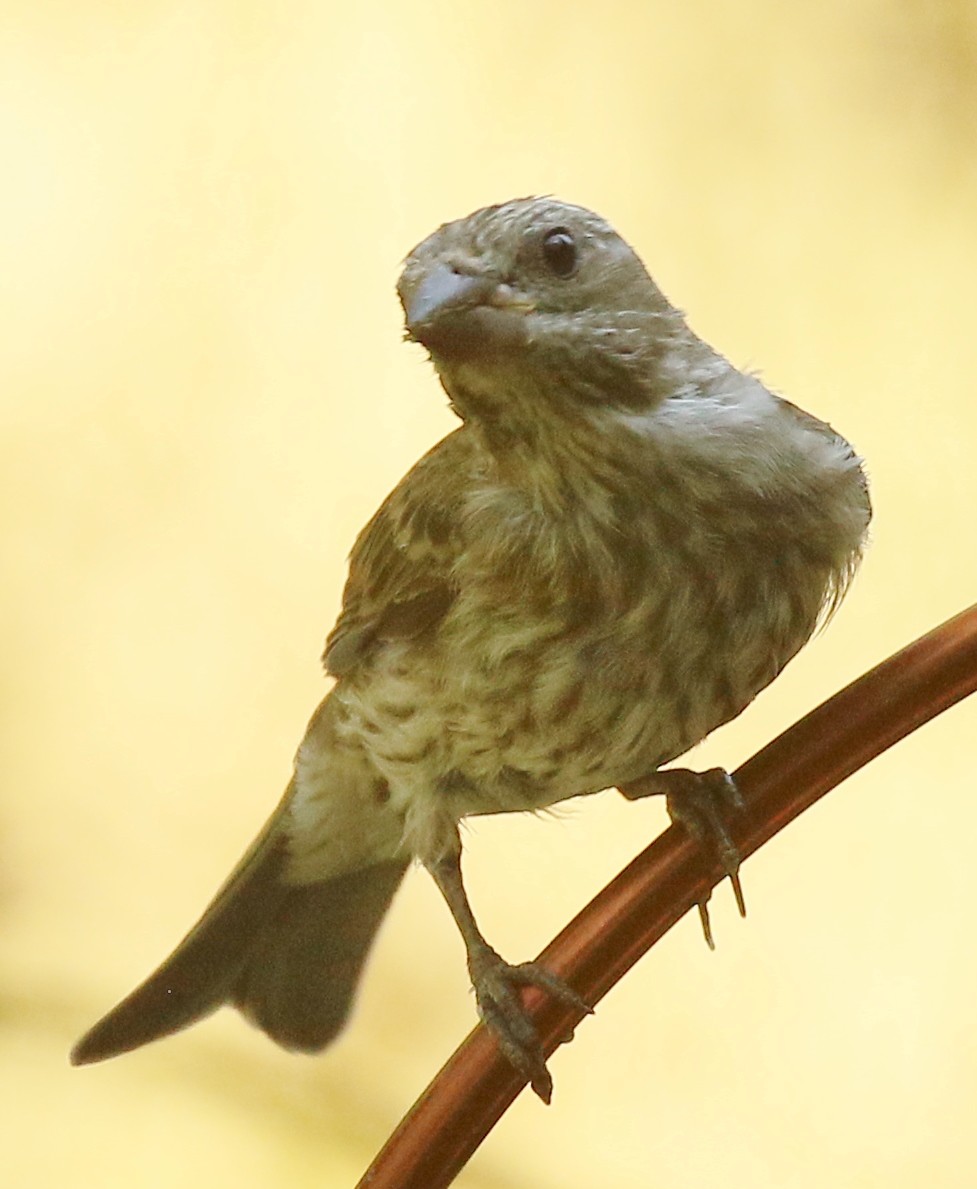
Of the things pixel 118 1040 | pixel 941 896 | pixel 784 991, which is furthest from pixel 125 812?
pixel 941 896

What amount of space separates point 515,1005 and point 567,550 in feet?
1.05

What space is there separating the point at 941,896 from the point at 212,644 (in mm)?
979

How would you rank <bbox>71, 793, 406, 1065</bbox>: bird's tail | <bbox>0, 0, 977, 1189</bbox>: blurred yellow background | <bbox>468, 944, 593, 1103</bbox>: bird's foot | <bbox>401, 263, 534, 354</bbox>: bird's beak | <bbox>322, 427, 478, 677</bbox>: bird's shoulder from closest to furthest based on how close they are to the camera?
<bbox>401, 263, 534, 354</bbox>: bird's beak < <bbox>468, 944, 593, 1103</bbox>: bird's foot < <bbox>322, 427, 478, 677</bbox>: bird's shoulder < <bbox>71, 793, 406, 1065</bbox>: bird's tail < <bbox>0, 0, 977, 1189</bbox>: blurred yellow background

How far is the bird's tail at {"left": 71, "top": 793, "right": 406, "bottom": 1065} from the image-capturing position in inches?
47.2

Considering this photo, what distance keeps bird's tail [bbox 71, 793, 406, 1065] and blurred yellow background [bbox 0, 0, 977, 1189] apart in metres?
0.40

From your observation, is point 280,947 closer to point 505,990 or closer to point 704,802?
point 505,990

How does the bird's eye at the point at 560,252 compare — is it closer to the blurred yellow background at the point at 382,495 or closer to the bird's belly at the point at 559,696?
the bird's belly at the point at 559,696

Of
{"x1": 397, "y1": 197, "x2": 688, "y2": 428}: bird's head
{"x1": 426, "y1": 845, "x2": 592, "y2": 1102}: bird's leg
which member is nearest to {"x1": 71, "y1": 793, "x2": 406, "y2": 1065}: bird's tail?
{"x1": 426, "y1": 845, "x2": 592, "y2": 1102}: bird's leg

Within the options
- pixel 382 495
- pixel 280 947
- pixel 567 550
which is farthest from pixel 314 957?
pixel 382 495

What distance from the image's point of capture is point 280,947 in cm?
124

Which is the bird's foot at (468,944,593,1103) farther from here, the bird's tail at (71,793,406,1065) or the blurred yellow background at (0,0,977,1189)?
the blurred yellow background at (0,0,977,1189)

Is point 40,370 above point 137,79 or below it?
below

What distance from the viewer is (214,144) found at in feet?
5.57

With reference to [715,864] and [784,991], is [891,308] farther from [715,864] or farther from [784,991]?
[715,864]
